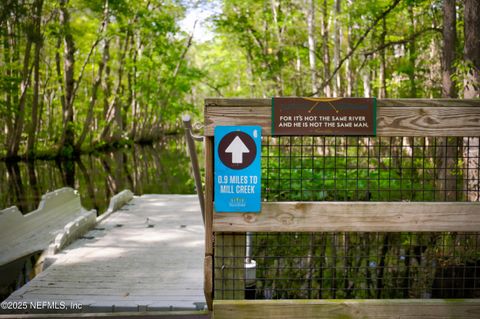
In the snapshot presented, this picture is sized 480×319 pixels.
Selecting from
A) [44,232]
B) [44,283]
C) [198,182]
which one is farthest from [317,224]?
[44,232]

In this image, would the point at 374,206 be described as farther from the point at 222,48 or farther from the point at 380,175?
the point at 222,48

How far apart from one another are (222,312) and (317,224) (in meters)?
0.89

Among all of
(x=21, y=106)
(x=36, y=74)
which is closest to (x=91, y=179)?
(x=21, y=106)

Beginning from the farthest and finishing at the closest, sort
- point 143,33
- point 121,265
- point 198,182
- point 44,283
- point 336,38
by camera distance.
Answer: point 143,33 < point 336,38 < point 121,265 < point 44,283 < point 198,182

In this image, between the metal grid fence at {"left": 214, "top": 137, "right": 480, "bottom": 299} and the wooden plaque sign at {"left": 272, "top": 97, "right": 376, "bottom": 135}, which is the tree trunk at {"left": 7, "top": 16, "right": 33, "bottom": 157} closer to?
the metal grid fence at {"left": 214, "top": 137, "right": 480, "bottom": 299}

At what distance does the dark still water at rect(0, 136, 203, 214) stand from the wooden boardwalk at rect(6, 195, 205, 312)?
17.1ft

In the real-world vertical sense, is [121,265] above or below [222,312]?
below

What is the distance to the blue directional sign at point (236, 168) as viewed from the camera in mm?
3311

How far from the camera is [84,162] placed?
30.6 metres

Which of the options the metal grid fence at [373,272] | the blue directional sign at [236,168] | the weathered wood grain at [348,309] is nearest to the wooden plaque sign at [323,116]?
the blue directional sign at [236,168]

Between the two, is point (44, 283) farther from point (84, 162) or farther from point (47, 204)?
point (84, 162)

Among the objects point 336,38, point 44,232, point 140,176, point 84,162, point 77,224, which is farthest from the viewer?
point 84,162

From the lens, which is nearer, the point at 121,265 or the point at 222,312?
the point at 222,312

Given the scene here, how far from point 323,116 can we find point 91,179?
2099 centimetres
